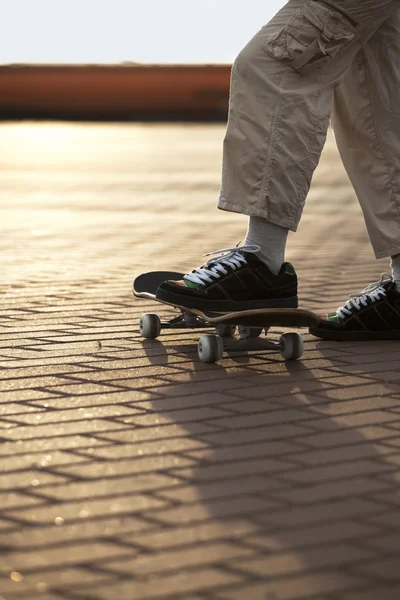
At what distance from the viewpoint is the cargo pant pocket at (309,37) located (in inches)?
131

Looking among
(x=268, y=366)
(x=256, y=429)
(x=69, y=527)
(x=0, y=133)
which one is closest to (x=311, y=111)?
(x=268, y=366)

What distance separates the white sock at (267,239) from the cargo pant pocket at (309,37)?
52 cm

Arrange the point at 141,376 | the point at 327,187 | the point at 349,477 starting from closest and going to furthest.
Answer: the point at 349,477
the point at 141,376
the point at 327,187

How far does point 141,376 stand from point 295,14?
1261 millimetres

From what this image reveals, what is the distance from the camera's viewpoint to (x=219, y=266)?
3.54 metres

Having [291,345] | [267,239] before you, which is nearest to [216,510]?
[291,345]

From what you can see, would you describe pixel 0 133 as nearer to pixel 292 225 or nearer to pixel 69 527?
pixel 292 225

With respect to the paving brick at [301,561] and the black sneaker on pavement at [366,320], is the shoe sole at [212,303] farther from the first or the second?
the paving brick at [301,561]

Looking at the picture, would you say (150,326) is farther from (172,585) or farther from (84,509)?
(172,585)

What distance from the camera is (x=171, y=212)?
902 centimetres

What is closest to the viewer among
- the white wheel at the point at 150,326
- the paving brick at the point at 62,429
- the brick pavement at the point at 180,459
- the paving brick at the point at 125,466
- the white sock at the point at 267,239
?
the brick pavement at the point at 180,459

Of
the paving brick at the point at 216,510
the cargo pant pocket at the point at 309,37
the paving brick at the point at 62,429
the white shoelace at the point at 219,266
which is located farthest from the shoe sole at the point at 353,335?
the paving brick at the point at 216,510

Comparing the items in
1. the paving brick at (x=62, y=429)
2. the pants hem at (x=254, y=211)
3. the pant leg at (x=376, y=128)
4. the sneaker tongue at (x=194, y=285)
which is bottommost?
the paving brick at (x=62, y=429)

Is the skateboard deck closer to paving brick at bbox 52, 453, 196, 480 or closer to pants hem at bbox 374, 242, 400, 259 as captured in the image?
pants hem at bbox 374, 242, 400, 259
